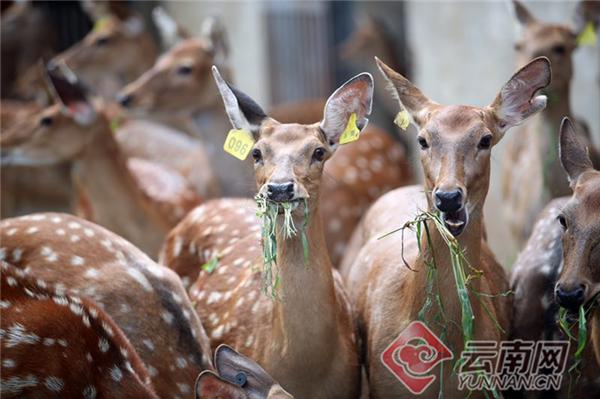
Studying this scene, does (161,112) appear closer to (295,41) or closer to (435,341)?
(435,341)

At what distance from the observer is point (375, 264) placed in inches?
202

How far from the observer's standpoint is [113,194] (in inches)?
278

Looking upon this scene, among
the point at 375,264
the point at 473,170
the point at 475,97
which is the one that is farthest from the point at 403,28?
the point at 473,170

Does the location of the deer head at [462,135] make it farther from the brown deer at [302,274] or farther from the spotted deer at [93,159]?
the spotted deer at [93,159]

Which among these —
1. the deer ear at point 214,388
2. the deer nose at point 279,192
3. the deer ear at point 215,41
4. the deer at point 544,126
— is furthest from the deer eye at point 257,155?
the deer ear at point 215,41

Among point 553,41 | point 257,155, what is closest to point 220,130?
point 553,41

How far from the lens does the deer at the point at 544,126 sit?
6.43 m

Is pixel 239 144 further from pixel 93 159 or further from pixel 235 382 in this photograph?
pixel 93 159

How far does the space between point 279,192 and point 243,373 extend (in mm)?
722

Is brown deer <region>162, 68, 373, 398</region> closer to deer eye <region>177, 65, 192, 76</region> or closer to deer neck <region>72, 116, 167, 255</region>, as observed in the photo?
deer neck <region>72, 116, 167, 255</region>

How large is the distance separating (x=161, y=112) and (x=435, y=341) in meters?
4.20

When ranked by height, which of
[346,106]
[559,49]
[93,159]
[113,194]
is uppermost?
[346,106]

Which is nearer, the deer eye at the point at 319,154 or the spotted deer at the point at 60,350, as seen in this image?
the spotted deer at the point at 60,350

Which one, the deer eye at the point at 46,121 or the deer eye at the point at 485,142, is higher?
the deer eye at the point at 485,142
